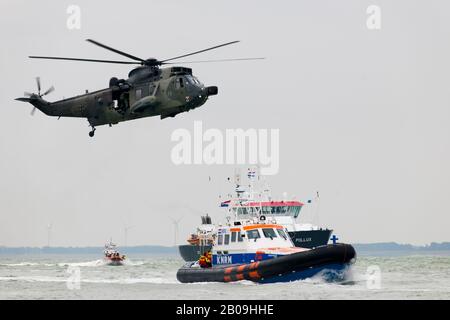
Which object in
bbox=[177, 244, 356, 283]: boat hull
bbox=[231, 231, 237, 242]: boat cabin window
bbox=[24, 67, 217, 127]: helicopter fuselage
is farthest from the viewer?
bbox=[231, 231, 237, 242]: boat cabin window

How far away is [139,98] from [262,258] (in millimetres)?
10011

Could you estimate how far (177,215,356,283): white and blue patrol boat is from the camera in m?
38.6

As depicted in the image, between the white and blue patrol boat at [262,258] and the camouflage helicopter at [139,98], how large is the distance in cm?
690

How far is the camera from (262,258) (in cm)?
4100

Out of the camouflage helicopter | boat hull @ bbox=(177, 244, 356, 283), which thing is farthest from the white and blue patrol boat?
the camouflage helicopter

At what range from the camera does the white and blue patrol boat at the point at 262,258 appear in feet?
127

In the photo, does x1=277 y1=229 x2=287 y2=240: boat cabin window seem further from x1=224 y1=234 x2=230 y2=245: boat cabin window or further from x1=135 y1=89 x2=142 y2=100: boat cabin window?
x1=135 y1=89 x2=142 y2=100: boat cabin window

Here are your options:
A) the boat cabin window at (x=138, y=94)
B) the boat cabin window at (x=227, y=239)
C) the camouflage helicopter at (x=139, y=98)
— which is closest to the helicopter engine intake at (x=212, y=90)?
the camouflage helicopter at (x=139, y=98)

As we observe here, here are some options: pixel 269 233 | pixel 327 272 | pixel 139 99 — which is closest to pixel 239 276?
pixel 269 233

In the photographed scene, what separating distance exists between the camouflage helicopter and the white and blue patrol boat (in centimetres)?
690

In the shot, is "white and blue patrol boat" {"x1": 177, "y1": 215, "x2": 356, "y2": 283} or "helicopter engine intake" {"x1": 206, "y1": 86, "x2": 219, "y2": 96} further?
"helicopter engine intake" {"x1": 206, "y1": 86, "x2": 219, "y2": 96}

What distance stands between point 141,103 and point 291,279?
11.2m

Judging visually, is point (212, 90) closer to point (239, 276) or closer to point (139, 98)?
point (139, 98)

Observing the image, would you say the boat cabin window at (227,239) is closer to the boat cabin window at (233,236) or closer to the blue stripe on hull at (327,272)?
the boat cabin window at (233,236)
